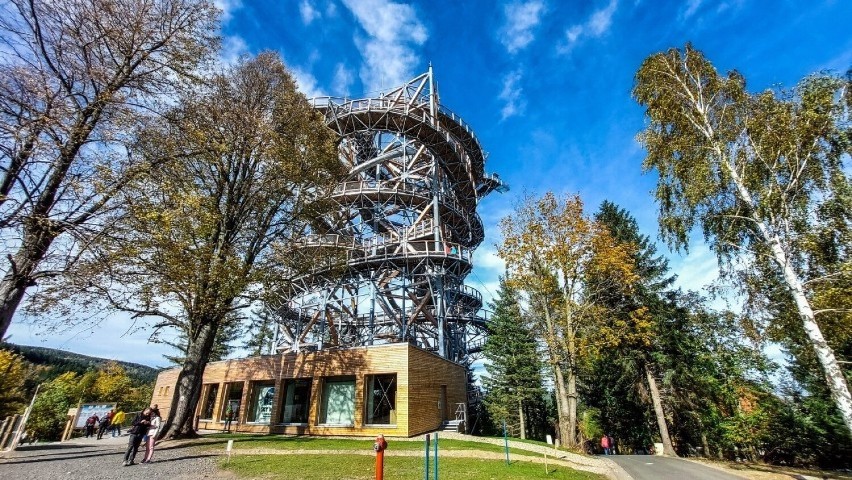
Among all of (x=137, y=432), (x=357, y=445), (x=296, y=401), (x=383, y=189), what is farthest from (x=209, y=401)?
(x=383, y=189)

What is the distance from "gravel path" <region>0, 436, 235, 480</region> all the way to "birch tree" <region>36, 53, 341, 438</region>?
3.08 metres

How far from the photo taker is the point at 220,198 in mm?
16578

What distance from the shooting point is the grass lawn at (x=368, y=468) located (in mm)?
9453

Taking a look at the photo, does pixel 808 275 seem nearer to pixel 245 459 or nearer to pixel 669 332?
pixel 669 332

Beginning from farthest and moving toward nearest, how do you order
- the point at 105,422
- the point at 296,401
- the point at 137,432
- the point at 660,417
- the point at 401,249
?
1. the point at 401,249
2. the point at 660,417
3. the point at 105,422
4. the point at 296,401
5. the point at 137,432

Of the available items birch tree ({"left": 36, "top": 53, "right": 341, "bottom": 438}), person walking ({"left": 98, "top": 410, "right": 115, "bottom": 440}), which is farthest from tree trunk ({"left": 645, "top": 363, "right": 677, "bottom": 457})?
person walking ({"left": 98, "top": 410, "right": 115, "bottom": 440})

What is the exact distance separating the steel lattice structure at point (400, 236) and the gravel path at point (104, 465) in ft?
47.2

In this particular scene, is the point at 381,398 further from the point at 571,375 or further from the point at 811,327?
the point at 811,327

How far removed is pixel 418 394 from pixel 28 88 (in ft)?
59.8

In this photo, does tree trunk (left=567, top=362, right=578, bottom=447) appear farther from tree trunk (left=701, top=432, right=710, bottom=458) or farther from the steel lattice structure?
tree trunk (left=701, top=432, right=710, bottom=458)

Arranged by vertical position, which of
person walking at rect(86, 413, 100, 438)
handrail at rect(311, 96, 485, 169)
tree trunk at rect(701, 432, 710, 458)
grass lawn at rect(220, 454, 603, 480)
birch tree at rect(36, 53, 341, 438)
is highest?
handrail at rect(311, 96, 485, 169)

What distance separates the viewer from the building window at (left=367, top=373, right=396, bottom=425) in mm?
19328

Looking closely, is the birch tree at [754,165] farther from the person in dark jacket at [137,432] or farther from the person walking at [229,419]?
the person walking at [229,419]

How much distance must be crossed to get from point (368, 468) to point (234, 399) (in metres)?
18.9
